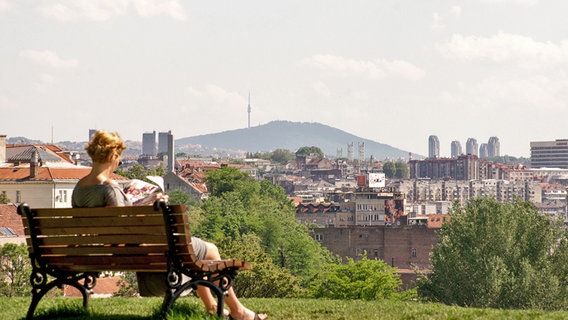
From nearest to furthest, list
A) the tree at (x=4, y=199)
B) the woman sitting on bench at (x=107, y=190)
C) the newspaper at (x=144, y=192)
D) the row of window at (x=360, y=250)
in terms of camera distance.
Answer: the woman sitting on bench at (x=107, y=190) < the newspaper at (x=144, y=192) < the tree at (x=4, y=199) < the row of window at (x=360, y=250)

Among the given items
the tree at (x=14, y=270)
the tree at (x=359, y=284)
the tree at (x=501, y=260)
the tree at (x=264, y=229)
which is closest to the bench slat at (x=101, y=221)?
the tree at (x=14, y=270)

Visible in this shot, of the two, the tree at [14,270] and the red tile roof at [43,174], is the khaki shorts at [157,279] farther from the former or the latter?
the red tile roof at [43,174]

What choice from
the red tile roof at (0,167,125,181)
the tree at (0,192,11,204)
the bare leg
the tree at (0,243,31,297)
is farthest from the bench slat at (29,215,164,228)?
the red tile roof at (0,167,125,181)

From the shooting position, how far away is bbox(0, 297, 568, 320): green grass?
472 inches

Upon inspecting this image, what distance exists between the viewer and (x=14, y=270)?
49.2 m

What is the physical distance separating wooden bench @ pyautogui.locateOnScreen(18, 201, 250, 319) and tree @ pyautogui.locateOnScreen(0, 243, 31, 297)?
33707 millimetres

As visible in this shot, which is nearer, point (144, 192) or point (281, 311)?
point (144, 192)

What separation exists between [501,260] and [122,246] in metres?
36.6

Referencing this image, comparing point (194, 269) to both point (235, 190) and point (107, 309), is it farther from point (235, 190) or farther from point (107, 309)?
point (235, 190)

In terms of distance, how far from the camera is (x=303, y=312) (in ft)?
42.8

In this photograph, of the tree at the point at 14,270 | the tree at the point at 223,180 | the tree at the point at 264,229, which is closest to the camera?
the tree at the point at 14,270

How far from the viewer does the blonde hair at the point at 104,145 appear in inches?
453

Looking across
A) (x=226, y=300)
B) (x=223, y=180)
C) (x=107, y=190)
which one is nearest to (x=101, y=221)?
(x=107, y=190)

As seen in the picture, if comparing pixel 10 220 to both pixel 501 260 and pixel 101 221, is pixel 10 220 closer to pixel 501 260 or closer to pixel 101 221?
pixel 501 260
